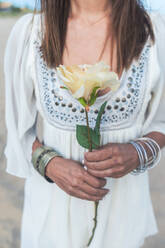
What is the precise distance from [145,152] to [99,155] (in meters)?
0.16

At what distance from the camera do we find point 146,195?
3.82ft

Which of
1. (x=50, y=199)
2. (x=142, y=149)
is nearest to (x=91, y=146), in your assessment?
(x=142, y=149)

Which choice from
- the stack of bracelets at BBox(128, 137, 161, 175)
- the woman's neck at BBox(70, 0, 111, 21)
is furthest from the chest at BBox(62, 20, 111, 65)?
the stack of bracelets at BBox(128, 137, 161, 175)

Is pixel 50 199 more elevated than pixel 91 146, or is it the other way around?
pixel 91 146

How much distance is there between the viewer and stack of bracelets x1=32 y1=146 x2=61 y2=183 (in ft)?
3.33

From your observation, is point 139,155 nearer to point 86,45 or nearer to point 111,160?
point 111,160

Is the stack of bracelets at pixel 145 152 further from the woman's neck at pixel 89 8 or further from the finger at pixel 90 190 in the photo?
the woman's neck at pixel 89 8

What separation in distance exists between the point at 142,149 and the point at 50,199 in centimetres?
35

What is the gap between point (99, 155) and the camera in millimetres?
896

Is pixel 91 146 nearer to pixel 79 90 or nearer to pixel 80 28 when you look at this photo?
pixel 79 90

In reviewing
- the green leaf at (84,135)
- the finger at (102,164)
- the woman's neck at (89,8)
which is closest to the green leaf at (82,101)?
the green leaf at (84,135)

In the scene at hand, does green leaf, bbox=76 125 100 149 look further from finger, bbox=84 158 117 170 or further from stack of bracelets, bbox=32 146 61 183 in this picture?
stack of bracelets, bbox=32 146 61 183

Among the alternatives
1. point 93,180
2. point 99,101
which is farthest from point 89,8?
point 93,180

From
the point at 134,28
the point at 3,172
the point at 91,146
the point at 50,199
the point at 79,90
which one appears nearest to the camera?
the point at 79,90
